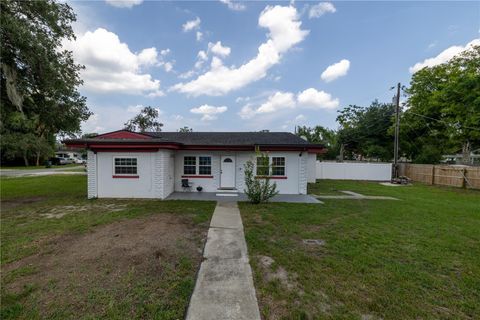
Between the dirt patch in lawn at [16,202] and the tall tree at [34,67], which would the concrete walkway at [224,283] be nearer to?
the tall tree at [34,67]

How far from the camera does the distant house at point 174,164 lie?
9062 mm

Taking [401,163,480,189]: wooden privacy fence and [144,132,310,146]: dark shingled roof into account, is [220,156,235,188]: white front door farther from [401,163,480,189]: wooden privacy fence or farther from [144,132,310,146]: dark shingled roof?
[401,163,480,189]: wooden privacy fence

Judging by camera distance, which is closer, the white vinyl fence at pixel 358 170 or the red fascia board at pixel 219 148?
the red fascia board at pixel 219 148

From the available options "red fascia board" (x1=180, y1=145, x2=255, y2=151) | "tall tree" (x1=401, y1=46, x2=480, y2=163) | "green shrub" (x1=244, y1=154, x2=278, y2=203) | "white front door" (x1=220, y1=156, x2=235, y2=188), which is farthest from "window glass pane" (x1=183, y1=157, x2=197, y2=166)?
"tall tree" (x1=401, y1=46, x2=480, y2=163)

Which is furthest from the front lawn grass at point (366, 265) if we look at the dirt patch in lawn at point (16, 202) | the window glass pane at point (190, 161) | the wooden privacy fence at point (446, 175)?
the wooden privacy fence at point (446, 175)

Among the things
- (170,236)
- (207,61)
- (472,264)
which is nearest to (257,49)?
(207,61)

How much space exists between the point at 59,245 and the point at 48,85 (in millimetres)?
6634

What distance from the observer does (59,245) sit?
4.30 metres

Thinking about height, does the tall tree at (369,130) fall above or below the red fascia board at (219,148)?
above

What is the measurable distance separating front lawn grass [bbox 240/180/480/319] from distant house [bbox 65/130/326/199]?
3.76 m

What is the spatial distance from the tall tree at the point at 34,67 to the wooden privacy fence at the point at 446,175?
23271 mm

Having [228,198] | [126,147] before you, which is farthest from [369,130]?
[126,147]

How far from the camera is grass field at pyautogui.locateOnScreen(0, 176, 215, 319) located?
252cm

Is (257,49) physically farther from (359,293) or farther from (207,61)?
(359,293)
